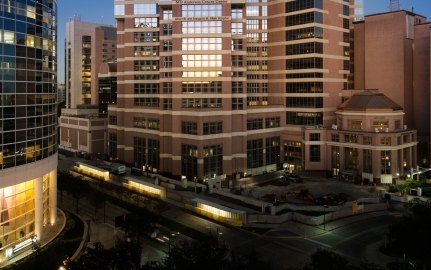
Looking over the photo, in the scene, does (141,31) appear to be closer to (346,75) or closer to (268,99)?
(268,99)

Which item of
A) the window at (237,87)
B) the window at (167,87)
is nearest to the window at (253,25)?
the window at (237,87)

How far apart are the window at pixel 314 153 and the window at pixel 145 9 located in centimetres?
4507

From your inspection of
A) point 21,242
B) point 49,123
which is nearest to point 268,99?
point 49,123

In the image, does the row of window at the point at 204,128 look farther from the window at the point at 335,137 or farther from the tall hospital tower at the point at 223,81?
the window at the point at 335,137

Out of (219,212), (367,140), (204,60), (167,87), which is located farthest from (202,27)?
(367,140)

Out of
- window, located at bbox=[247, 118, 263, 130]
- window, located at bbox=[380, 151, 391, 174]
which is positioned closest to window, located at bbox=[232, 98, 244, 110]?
window, located at bbox=[247, 118, 263, 130]

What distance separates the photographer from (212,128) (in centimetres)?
7900

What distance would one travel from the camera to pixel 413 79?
9069 cm

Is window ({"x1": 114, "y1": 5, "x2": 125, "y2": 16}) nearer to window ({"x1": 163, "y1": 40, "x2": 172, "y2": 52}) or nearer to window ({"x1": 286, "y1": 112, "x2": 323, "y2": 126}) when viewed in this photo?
window ({"x1": 163, "y1": 40, "x2": 172, "y2": 52})

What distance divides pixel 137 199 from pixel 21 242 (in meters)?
22.8

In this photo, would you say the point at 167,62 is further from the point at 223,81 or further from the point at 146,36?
the point at 223,81

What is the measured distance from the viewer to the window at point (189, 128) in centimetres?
7800

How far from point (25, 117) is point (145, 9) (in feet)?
180

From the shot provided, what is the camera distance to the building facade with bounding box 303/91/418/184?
78.9 m
